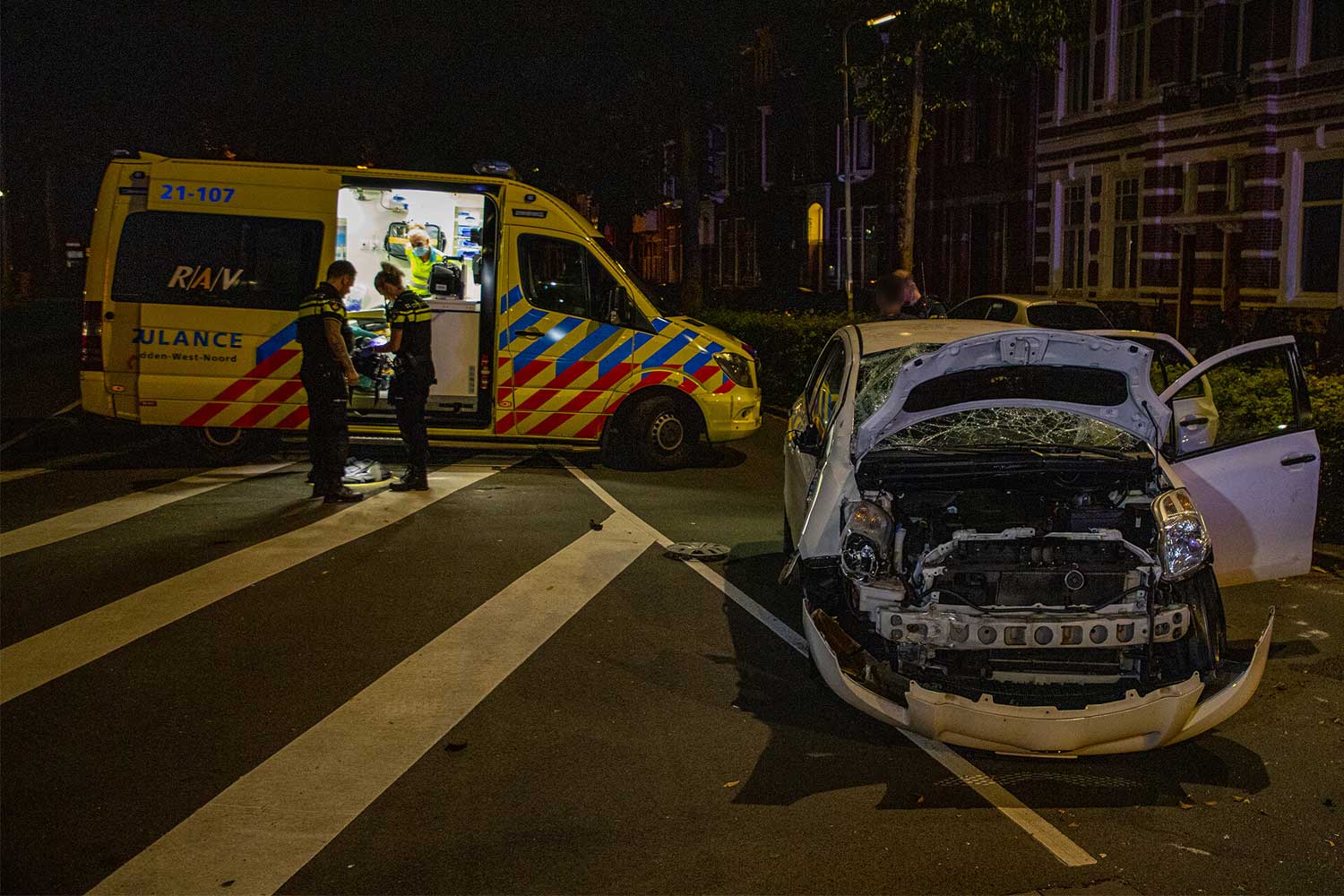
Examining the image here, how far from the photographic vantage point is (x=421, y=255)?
1387cm

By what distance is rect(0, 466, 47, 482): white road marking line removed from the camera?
11.4 metres

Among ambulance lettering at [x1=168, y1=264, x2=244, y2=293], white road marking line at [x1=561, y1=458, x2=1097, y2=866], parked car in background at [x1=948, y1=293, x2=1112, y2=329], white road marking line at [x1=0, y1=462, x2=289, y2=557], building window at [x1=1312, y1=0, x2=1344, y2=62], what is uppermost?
building window at [x1=1312, y1=0, x2=1344, y2=62]

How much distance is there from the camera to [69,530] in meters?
9.35

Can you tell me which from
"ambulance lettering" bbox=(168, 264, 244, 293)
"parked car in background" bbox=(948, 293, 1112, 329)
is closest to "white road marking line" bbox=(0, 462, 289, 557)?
"ambulance lettering" bbox=(168, 264, 244, 293)

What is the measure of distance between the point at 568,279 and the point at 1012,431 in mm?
7066

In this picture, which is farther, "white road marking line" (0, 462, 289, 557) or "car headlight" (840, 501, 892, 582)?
"white road marking line" (0, 462, 289, 557)

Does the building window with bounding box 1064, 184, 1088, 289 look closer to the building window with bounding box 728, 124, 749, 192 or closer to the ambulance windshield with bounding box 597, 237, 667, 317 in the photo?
the ambulance windshield with bounding box 597, 237, 667, 317

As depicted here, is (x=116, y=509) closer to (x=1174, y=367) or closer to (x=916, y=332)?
(x=916, y=332)

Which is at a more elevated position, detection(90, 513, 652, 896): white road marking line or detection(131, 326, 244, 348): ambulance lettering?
detection(131, 326, 244, 348): ambulance lettering

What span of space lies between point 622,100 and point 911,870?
35.0 meters

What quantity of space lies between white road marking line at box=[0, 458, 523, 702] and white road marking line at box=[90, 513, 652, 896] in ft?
5.18

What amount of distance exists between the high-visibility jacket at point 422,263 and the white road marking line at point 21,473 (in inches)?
160

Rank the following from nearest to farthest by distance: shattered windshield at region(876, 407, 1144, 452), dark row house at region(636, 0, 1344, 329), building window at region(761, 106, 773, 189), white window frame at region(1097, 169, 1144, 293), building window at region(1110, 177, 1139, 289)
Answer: shattered windshield at region(876, 407, 1144, 452) < dark row house at region(636, 0, 1344, 329) < white window frame at region(1097, 169, 1144, 293) < building window at region(1110, 177, 1139, 289) < building window at region(761, 106, 773, 189)

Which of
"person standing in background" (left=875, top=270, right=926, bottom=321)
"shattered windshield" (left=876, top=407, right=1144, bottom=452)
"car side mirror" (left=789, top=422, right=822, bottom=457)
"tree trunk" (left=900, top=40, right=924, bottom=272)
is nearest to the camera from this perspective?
"shattered windshield" (left=876, top=407, right=1144, bottom=452)
